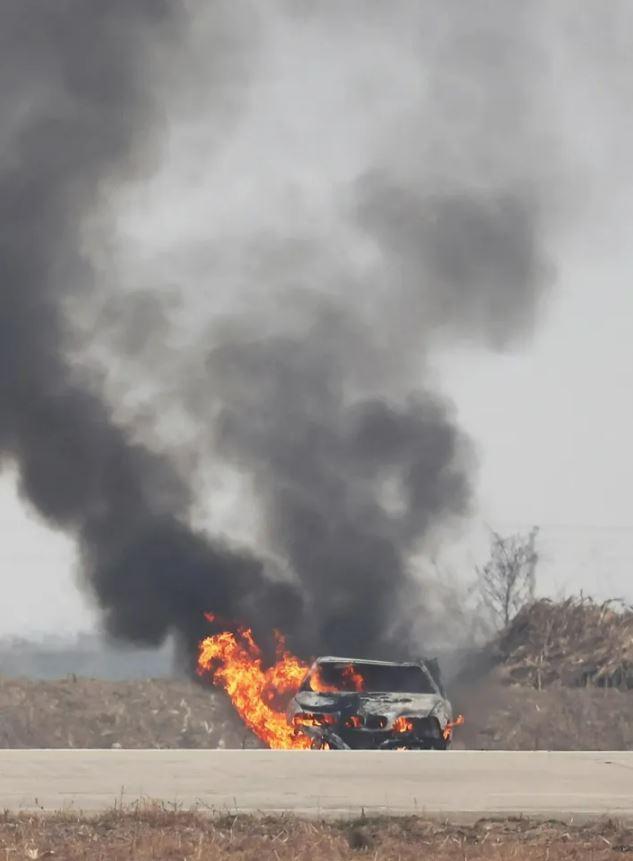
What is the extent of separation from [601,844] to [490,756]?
638 centimetres

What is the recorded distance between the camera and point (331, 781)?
53.8 feet

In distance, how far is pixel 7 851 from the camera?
466 inches

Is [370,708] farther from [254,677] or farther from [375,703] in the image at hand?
[254,677]

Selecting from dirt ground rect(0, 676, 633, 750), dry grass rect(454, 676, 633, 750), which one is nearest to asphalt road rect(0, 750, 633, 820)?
dry grass rect(454, 676, 633, 750)

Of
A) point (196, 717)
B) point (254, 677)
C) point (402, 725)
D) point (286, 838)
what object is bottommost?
point (286, 838)

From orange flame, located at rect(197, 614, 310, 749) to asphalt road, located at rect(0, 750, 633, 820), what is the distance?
712 centimetres

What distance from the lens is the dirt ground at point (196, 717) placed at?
1080 inches

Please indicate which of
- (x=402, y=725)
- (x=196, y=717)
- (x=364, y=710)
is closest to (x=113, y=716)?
(x=196, y=717)

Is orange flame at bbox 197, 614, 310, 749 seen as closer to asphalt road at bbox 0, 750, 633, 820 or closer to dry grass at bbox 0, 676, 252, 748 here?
dry grass at bbox 0, 676, 252, 748

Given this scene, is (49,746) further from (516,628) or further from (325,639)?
(516,628)

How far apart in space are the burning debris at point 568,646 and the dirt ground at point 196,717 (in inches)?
42.1

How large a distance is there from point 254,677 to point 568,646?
8308 mm

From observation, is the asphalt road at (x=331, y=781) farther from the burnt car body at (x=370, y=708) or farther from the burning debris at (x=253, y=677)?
the burning debris at (x=253, y=677)

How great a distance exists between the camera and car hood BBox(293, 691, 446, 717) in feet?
74.0
